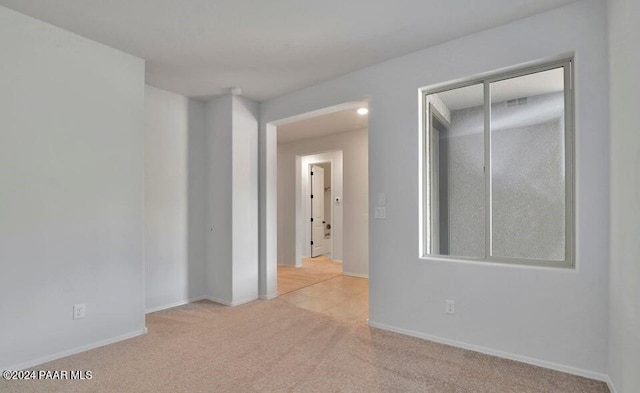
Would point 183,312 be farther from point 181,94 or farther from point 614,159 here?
point 614,159

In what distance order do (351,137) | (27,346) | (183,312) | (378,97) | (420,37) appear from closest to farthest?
1. (27,346)
2. (420,37)
3. (378,97)
4. (183,312)
5. (351,137)

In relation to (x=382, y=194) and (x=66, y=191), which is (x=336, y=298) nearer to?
(x=382, y=194)

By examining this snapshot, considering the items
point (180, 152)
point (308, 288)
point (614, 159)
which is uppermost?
point (180, 152)

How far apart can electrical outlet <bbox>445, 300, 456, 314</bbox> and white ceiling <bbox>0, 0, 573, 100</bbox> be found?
2312 millimetres

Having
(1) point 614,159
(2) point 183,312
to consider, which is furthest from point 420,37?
(2) point 183,312

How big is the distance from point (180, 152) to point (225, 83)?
1.09m

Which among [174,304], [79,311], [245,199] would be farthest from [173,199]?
[79,311]

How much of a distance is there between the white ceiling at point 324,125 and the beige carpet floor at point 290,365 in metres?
3.04

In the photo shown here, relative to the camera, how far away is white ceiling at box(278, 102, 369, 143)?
5055 millimetres

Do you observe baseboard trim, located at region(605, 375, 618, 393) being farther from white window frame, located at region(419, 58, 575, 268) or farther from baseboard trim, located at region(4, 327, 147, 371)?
baseboard trim, located at region(4, 327, 147, 371)

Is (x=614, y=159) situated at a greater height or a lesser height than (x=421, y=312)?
greater

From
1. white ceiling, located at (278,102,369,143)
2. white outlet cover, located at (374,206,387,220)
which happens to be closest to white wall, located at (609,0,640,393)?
white outlet cover, located at (374,206,387,220)

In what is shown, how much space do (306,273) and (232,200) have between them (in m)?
2.52

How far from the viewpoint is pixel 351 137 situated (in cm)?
601
